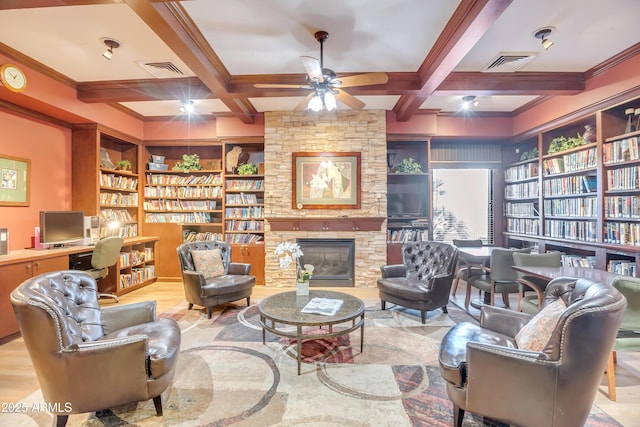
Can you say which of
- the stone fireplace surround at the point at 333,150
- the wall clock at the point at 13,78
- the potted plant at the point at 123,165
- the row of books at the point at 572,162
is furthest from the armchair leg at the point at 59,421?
the row of books at the point at 572,162

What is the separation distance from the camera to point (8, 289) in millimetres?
2984

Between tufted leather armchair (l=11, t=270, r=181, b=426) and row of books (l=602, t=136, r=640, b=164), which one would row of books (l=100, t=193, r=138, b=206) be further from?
row of books (l=602, t=136, r=640, b=164)

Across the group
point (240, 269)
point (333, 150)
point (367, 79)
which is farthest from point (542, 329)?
point (333, 150)

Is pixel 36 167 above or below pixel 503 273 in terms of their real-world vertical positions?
above

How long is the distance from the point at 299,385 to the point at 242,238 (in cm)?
353

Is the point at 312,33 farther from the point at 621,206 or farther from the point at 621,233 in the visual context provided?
the point at 621,233

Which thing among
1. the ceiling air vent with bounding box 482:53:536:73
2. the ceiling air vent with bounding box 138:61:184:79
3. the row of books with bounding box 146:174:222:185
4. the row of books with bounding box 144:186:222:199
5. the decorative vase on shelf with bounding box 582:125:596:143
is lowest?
the row of books with bounding box 144:186:222:199

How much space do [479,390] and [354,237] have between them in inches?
138

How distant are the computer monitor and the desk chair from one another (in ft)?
1.46

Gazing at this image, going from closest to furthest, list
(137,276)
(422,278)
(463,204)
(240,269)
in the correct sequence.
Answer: (422,278) → (240,269) → (137,276) → (463,204)

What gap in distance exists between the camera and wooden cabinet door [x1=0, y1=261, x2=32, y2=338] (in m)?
2.95

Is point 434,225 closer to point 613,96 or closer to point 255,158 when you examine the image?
point 613,96

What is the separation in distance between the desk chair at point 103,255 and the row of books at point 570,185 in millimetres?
6418

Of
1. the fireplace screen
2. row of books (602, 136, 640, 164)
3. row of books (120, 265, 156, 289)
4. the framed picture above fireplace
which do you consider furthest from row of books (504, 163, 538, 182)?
row of books (120, 265, 156, 289)
